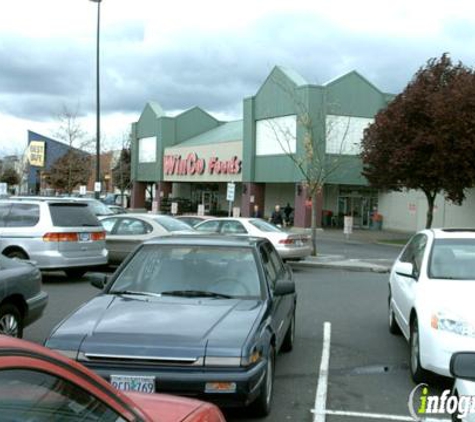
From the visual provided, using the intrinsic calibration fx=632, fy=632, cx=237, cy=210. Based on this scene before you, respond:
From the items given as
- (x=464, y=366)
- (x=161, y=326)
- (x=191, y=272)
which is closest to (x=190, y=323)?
(x=161, y=326)

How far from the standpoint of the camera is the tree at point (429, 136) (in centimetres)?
2733

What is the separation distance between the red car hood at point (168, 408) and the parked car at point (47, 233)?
10296 millimetres

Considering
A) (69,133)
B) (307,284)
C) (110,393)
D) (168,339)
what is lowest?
(307,284)

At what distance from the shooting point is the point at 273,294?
5.87m

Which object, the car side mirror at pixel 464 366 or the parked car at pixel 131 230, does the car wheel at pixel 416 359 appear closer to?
the car side mirror at pixel 464 366

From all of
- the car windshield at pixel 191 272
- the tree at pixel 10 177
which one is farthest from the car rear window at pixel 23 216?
the tree at pixel 10 177

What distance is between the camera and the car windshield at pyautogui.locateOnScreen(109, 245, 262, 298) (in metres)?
5.83

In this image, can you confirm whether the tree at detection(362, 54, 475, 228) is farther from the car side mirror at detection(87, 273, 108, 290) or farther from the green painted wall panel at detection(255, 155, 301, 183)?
the car side mirror at detection(87, 273, 108, 290)

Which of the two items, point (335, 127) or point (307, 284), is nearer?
point (307, 284)

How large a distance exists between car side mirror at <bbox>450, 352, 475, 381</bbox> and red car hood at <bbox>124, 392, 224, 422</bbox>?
1.06 meters

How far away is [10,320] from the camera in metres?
6.87

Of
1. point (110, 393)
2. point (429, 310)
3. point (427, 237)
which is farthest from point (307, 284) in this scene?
point (110, 393)

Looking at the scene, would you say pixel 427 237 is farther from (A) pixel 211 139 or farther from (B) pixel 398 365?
(A) pixel 211 139

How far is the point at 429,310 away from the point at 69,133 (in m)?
39.6
